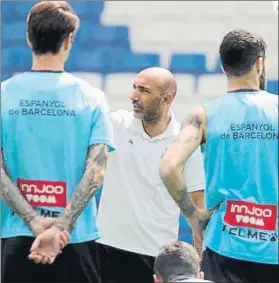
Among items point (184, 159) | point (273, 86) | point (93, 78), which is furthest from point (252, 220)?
point (93, 78)

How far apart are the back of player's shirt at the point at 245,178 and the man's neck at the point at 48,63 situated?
594 mm

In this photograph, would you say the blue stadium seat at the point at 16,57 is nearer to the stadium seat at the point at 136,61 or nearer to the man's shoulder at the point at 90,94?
the stadium seat at the point at 136,61

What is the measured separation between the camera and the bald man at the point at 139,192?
5.03m

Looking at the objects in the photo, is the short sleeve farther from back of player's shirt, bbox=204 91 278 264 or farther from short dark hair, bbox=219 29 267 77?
short dark hair, bbox=219 29 267 77

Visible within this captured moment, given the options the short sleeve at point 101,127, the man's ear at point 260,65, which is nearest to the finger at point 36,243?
the short sleeve at point 101,127

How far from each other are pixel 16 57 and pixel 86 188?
289 centimetres

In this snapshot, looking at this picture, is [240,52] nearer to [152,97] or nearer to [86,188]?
[86,188]

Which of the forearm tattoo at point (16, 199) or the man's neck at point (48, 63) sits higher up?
the man's neck at point (48, 63)

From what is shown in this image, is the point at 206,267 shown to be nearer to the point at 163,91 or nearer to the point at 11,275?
the point at 11,275

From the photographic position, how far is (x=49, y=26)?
13.6ft

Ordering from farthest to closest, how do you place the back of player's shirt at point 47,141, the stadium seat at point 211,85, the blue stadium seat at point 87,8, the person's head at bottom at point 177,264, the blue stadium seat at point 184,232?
the blue stadium seat at point 87,8, the stadium seat at point 211,85, the blue stadium seat at point 184,232, the back of player's shirt at point 47,141, the person's head at bottom at point 177,264

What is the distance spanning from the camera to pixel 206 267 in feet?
13.9

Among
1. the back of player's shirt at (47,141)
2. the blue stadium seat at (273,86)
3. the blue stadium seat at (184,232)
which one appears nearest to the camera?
the back of player's shirt at (47,141)

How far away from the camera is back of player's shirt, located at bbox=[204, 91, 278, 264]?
4.14 m
